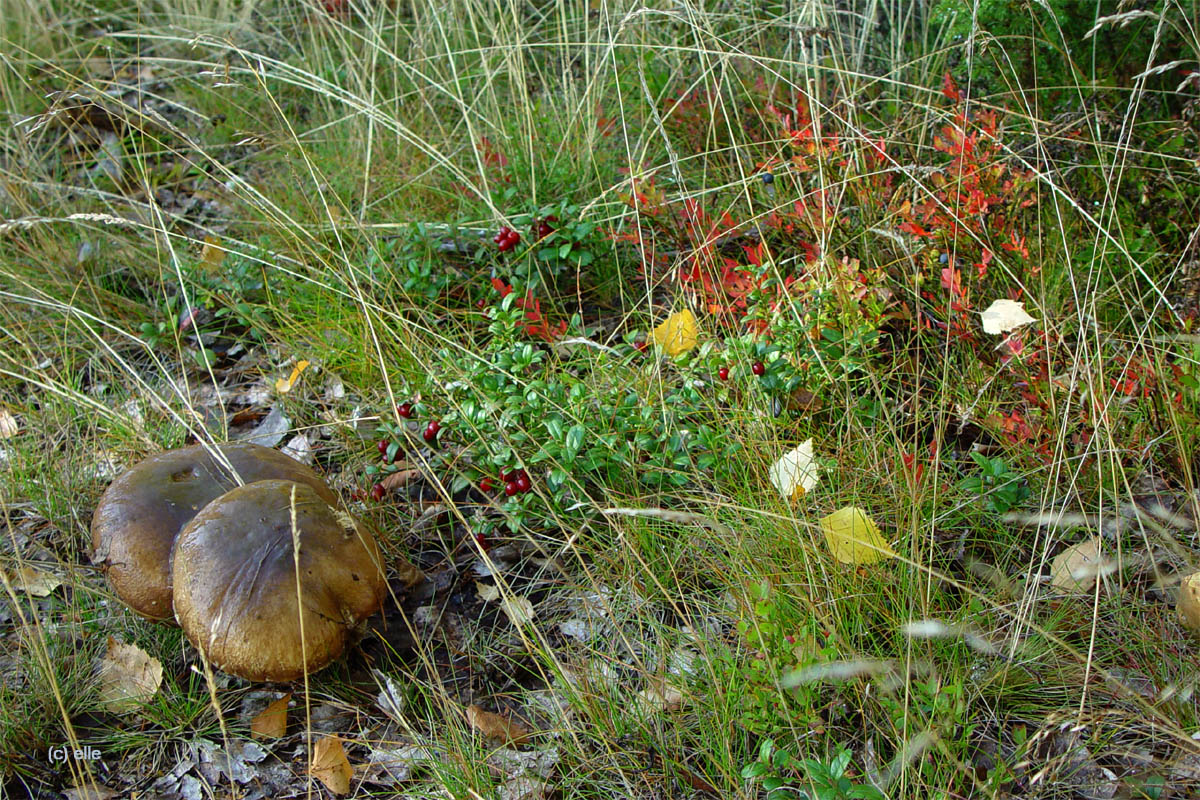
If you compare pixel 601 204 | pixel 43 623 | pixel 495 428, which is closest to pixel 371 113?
pixel 601 204

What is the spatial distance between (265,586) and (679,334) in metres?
1.22

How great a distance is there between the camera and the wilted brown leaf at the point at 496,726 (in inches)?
77.7

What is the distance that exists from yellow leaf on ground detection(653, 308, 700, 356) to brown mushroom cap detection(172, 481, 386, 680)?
969 millimetres

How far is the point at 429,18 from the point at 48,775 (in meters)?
3.04

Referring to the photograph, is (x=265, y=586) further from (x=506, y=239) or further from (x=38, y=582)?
(x=506, y=239)

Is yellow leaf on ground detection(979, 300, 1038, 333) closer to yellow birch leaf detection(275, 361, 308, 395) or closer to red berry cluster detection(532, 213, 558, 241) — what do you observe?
red berry cluster detection(532, 213, 558, 241)

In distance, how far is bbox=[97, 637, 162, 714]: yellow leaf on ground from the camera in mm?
2074

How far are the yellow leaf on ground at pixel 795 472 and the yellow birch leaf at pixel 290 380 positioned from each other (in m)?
1.60

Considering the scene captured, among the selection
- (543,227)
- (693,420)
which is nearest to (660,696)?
(693,420)

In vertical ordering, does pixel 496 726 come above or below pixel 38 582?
below

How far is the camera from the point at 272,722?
206 cm

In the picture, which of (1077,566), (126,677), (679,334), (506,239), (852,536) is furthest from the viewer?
(506,239)

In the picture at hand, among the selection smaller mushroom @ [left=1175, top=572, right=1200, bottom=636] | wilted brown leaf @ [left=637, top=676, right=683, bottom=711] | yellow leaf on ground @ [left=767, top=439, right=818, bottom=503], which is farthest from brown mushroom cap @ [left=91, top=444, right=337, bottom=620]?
smaller mushroom @ [left=1175, top=572, right=1200, bottom=636]

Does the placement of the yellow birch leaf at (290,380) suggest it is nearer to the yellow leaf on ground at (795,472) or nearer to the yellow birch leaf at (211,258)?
the yellow birch leaf at (211,258)
